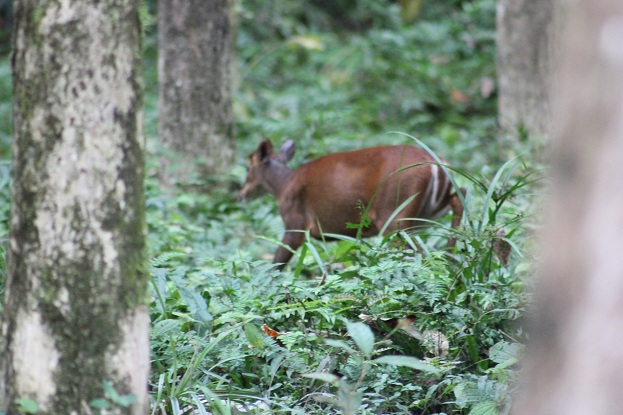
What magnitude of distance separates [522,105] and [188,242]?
5.18 meters

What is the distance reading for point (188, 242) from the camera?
6.29 m

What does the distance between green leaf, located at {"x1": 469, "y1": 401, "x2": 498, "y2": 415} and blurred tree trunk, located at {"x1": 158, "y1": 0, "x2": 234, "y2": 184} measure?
5.50 metres

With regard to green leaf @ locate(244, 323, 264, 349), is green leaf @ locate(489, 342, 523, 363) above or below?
above

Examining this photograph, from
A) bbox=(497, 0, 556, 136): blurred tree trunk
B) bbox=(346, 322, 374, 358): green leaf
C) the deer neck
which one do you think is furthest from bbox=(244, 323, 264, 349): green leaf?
bbox=(497, 0, 556, 136): blurred tree trunk

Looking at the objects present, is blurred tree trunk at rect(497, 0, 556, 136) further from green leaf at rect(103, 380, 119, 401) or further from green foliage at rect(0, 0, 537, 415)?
green leaf at rect(103, 380, 119, 401)

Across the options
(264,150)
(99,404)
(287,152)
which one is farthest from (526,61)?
(99,404)

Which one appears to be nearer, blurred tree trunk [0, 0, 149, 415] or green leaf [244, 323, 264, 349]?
blurred tree trunk [0, 0, 149, 415]

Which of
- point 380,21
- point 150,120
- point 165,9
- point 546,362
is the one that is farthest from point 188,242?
point 380,21

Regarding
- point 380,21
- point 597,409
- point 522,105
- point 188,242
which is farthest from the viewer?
point 380,21

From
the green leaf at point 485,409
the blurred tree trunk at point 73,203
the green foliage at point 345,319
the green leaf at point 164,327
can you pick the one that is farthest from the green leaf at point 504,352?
the blurred tree trunk at point 73,203

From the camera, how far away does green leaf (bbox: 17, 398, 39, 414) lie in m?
2.59

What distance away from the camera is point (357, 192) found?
6.29 m

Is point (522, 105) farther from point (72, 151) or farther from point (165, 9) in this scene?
point (72, 151)

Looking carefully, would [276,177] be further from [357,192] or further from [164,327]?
[164,327]
